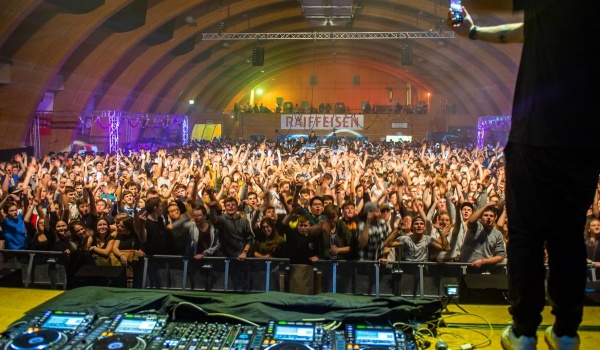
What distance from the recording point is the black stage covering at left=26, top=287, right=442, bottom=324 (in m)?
2.61

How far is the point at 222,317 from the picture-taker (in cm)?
262

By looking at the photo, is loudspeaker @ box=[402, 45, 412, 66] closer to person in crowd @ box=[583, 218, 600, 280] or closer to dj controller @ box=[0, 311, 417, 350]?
person in crowd @ box=[583, 218, 600, 280]

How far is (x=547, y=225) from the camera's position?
1784 mm

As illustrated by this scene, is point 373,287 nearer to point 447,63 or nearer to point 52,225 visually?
point 52,225

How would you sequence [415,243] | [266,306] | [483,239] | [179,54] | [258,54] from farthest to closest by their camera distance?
[179,54] → [258,54] → [415,243] → [483,239] → [266,306]

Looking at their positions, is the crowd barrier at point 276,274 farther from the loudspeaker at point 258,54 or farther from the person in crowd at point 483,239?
the loudspeaker at point 258,54

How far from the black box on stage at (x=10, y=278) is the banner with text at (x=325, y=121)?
92.1 feet

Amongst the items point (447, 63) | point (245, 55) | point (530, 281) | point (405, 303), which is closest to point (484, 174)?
point (405, 303)

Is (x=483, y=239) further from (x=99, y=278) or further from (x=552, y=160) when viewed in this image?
(x=552, y=160)

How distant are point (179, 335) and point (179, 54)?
2212 cm

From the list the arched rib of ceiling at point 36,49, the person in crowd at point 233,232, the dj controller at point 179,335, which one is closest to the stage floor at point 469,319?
the dj controller at point 179,335

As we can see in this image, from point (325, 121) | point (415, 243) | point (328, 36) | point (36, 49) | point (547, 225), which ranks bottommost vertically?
point (415, 243)

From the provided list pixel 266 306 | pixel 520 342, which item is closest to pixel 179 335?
pixel 266 306

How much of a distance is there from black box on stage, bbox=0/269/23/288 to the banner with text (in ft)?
92.1
